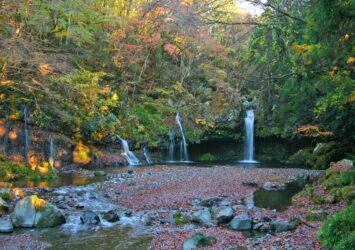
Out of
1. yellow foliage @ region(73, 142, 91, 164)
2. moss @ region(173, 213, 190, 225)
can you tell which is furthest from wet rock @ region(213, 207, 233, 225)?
yellow foliage @ region(73, 142, 91, 164)

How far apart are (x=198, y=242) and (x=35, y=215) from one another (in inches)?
175

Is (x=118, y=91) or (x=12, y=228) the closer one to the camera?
(x=12, y=228)

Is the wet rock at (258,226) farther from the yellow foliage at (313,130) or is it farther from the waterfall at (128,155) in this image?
the waterfall at (128,155)

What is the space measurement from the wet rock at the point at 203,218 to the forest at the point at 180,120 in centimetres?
4

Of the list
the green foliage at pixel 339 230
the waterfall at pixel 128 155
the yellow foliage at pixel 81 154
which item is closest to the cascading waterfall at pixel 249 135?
the waterfall at pixel 128 155

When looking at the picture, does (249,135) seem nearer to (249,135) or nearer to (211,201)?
(249,135)

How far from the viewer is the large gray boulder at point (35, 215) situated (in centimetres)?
913

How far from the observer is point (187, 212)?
10.4m

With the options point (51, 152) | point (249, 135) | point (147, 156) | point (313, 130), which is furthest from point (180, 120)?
point (313, 130)

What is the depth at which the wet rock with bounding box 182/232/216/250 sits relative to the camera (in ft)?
23.2

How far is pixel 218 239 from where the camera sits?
7605 millimetres

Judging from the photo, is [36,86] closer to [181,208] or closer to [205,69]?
[181,208]

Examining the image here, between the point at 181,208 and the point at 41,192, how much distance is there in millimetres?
5594

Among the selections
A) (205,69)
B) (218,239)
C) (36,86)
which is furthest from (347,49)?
(205,69)
